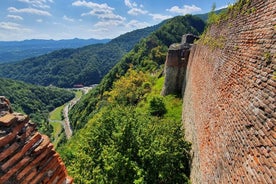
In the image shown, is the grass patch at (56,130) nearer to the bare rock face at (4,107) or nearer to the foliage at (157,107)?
the foliage at (157,107)

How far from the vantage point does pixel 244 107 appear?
518cm

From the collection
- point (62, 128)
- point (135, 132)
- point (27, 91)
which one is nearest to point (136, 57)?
point (62, 128)

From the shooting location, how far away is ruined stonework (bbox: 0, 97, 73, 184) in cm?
331

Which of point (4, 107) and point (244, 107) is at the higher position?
point (4, 107)

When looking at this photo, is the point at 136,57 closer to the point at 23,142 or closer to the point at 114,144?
the point at 114,144

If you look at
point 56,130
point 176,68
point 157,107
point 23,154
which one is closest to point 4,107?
point 23,154

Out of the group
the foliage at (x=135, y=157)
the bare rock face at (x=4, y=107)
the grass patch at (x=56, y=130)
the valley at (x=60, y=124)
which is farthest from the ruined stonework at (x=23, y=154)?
the grass patch at (x=56, y=130)

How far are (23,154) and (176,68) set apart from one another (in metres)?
20.2

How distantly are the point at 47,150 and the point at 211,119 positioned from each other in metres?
5.50

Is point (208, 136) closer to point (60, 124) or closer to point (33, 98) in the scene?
point (60, 124)

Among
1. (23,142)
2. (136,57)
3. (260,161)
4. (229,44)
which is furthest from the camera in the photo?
(136,57)

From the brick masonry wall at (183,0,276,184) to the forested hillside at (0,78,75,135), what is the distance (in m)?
91.8

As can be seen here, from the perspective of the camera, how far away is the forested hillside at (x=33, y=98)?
103 metres

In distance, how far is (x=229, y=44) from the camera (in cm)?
780
